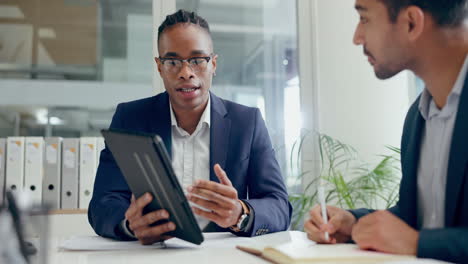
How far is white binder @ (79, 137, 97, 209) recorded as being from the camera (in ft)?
9.78

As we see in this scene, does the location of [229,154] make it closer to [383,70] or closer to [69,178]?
[383,70]

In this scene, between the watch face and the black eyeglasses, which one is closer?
the watch face

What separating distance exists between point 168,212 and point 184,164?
674 millimetres

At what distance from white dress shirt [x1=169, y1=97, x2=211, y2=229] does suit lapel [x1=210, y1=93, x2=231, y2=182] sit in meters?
0.03

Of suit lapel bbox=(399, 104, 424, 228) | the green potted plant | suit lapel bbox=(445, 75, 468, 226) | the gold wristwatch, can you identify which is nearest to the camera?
suit lapel bbox=(445, 75, 468, 226)

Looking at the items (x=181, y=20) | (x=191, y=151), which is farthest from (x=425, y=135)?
(x=181, y=20)

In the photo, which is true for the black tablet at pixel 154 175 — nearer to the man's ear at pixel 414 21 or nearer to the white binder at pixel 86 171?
the man's ear at pixel 414 21

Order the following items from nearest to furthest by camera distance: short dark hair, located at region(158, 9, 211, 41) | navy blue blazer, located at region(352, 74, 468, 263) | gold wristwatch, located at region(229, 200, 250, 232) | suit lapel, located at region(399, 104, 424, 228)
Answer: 1. navy blue blazer, located at region(352, 74, 468, 263)
2. suit lapel, located at region(399, 104, 424, 228)
3. gold wristwatch, located at region(229, 200, 250, 232)
4. short dark hair, located at region(158, 9, 211, 41)

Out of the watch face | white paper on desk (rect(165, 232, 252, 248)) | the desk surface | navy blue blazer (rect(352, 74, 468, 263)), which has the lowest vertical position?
white paper on desk (rect(165, 232, 252, 248))

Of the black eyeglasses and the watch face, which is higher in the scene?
the black eyeglasses

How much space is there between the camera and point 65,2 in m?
3.69

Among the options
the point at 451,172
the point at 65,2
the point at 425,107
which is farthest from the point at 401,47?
the point at 65,2

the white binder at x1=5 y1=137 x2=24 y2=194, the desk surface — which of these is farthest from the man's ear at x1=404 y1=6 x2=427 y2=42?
the white binder at x1=5 y1=137 x2=24 y2=194

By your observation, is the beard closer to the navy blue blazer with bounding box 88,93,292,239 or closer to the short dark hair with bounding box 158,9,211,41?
the navy blue blazer with bounding box 88,93,292,239
